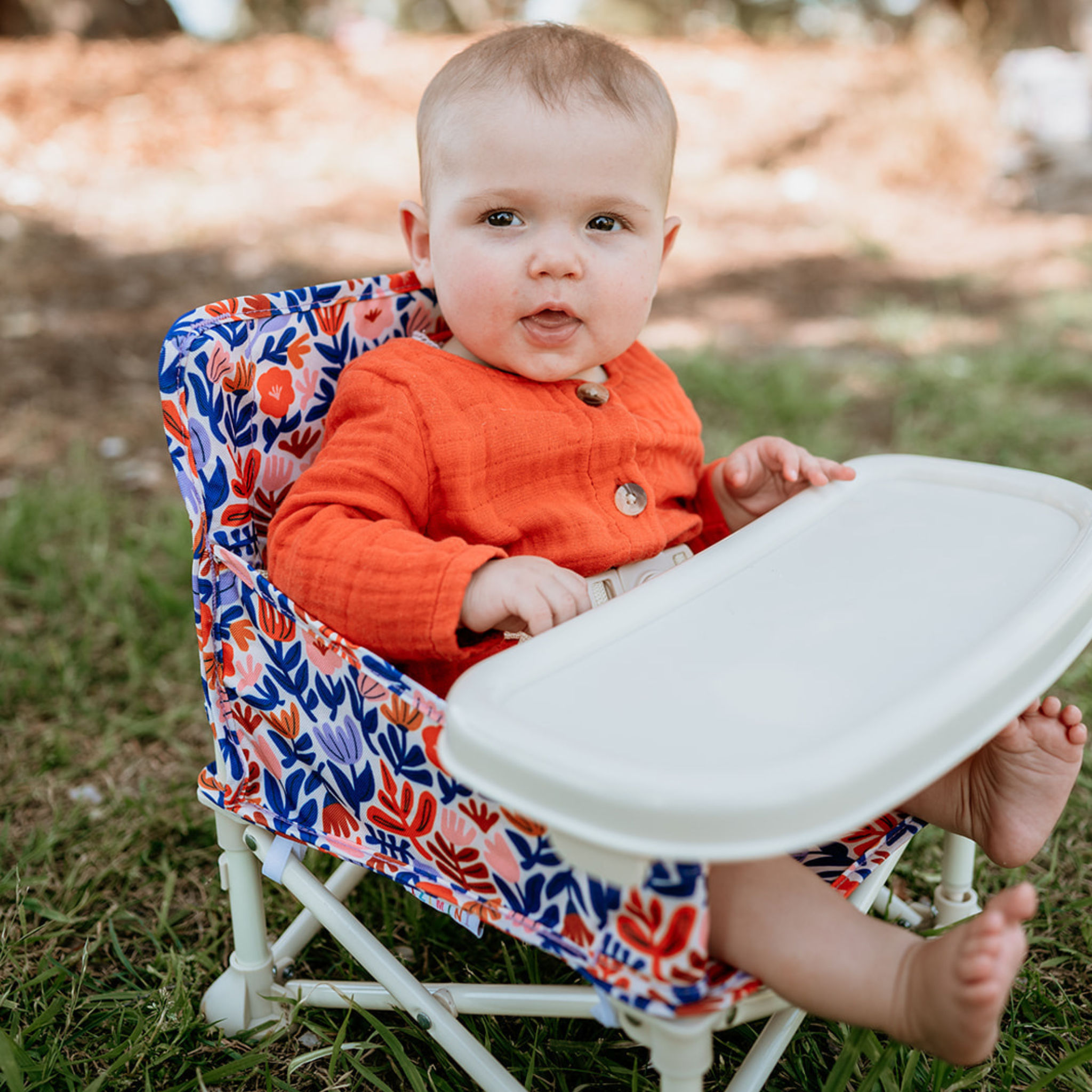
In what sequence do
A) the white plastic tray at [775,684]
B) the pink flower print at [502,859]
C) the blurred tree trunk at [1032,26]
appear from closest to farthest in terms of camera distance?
the white plastic tray at [775,684]
the pink flower print at [502,859]
the blurred tree trunk at [1032,26]

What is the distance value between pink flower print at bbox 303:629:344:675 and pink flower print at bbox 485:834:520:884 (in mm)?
234

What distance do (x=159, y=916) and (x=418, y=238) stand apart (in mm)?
1074

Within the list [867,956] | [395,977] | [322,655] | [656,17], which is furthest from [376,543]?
[656,17]

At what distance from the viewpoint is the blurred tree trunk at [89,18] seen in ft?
22.7

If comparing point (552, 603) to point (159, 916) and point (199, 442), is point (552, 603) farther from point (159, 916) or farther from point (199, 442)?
point (159, 916)

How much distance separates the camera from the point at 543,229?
4.09 ft

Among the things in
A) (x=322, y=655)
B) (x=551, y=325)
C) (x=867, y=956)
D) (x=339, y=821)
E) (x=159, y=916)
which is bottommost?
(x=159, y=916)

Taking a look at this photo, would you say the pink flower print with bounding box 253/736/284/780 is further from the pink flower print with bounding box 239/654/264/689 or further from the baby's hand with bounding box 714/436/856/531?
the baby's hand with bounding box 714/436/856/531

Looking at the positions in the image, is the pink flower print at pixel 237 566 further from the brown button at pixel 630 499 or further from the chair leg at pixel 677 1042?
the chair leg at pixel 677 1042

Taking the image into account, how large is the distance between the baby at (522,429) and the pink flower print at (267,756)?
197 mm

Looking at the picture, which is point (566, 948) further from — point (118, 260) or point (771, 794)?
point (118, 260)

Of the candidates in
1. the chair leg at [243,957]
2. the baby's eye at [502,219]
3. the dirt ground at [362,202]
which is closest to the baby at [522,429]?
the baby's eye at [502,219]

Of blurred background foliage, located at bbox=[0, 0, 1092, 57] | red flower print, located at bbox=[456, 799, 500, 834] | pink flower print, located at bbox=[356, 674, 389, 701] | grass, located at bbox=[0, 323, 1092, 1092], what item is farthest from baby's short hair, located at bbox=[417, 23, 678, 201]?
blurred background foliage, located at bbox=[0, 0, 1092, 57]

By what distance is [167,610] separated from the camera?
2428mm
